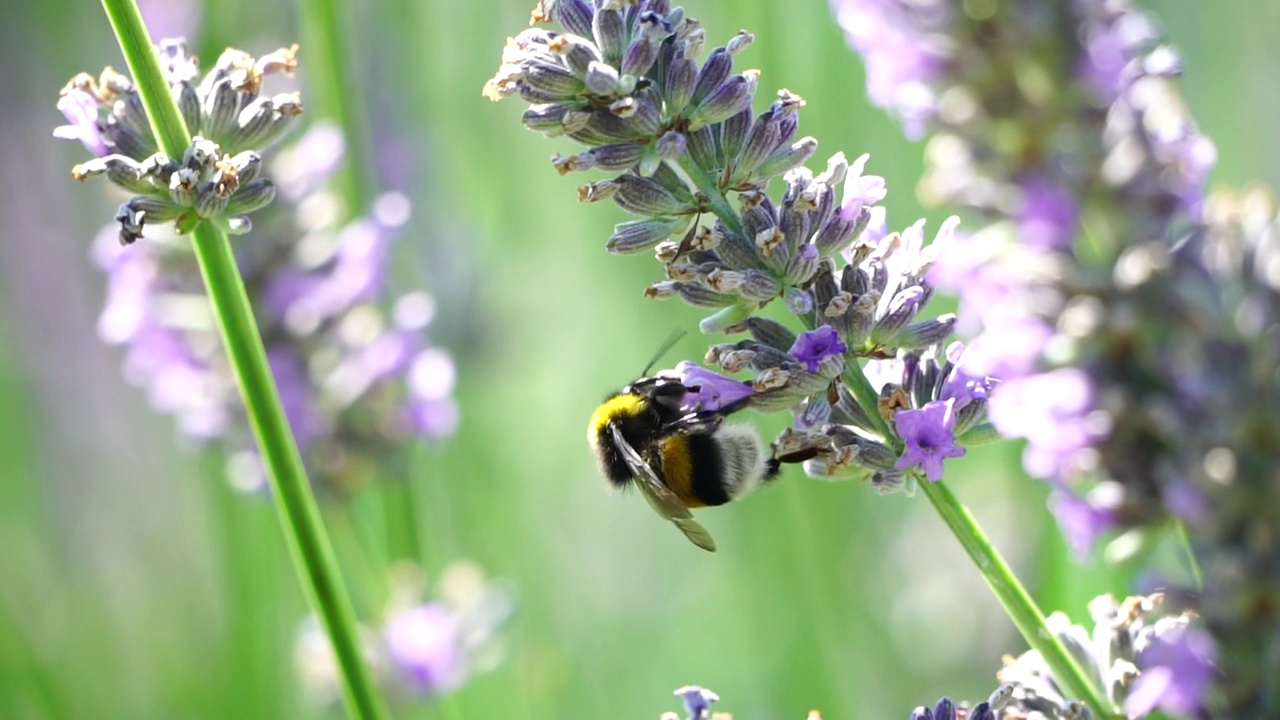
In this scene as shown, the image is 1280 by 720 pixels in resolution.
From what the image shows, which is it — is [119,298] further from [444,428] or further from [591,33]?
[591,33]

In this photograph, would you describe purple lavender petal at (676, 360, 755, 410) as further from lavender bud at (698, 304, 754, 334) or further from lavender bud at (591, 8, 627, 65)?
lavender bud at (591, 8, 627, 65)

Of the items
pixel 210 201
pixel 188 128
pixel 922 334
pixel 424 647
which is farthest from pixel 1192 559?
pixel 424 647

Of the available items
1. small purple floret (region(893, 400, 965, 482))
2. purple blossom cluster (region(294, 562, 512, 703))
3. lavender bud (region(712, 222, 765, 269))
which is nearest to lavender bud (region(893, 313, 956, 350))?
small purple floret (region(893, 400, 965, 482))

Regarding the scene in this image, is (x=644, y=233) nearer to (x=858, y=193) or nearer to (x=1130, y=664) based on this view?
(x=858, y=193)

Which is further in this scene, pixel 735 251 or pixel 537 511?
pixel 537 511

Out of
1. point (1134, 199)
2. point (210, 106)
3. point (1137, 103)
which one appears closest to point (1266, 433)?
point (1134, 199)
